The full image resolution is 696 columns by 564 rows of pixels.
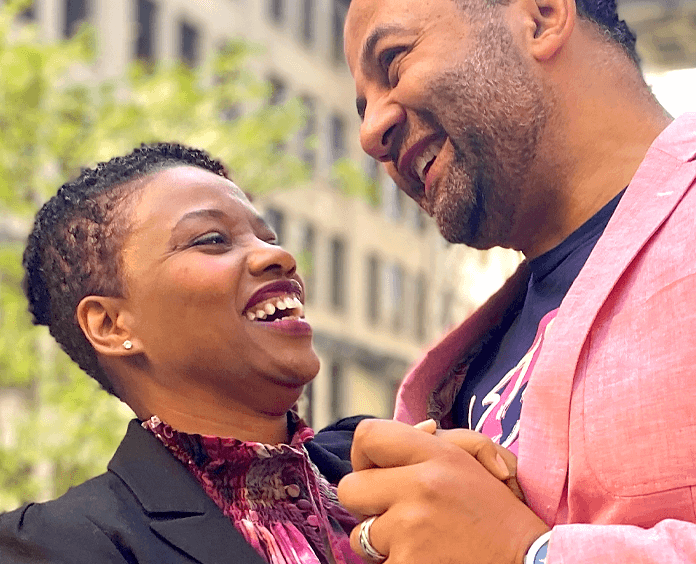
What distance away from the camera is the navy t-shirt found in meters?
2.86

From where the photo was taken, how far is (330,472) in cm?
350

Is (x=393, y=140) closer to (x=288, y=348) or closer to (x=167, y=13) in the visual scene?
(x=288, y=348)

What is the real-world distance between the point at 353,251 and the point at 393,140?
33.0m

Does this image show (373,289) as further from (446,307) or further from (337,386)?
(446,307)

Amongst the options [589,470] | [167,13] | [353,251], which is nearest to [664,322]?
[589,470]

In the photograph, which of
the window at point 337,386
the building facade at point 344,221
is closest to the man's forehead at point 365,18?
the building facade at point 344,221

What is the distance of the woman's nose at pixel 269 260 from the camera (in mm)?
3387

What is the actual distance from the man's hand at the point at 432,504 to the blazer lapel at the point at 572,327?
8 centimetres

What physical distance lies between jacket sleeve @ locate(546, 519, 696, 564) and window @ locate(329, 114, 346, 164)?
108 feet

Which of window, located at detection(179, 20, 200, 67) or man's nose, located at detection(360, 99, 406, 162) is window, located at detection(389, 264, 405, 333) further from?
man's nose, located at detection(360, 99, 406, 162)

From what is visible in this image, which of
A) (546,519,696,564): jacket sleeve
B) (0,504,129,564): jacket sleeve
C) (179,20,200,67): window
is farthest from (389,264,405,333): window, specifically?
(546,519,696,564): jacket sleeve

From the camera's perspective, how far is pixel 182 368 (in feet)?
10.9

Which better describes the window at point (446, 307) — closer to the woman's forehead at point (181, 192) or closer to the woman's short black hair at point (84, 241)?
the woman's short black hair at point (84, 241)

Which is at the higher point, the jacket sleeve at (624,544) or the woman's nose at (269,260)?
the woman's nose at (269,260)
